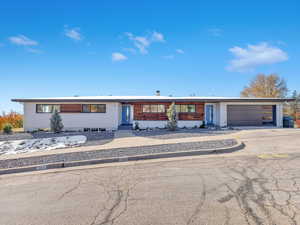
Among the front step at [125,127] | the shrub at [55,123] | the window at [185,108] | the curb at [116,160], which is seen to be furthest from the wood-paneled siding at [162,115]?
the curb at [116,160]

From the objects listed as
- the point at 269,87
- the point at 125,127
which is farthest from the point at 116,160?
the point at 269,87

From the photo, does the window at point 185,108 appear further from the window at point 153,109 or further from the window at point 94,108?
the window at point 94,108

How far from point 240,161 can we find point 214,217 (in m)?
3.74

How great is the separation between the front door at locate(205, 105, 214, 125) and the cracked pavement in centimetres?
1069

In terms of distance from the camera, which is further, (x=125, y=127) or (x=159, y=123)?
(x=125, y=127)

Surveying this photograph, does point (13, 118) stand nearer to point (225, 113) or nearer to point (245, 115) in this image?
point (225, 113)

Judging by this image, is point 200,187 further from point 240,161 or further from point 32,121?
point 32,121

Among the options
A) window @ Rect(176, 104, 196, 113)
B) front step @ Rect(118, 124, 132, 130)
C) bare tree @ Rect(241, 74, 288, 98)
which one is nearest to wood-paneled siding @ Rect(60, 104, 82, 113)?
front step @ Rect(118, 124, 132, 130)

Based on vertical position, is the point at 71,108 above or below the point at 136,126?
above

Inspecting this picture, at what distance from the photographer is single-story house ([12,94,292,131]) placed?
48.8ft

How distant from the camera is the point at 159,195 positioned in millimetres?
3463

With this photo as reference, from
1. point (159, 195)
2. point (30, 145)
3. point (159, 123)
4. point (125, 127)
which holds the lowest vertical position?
point (30, 145)

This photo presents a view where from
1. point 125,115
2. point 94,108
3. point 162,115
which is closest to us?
point 94,108

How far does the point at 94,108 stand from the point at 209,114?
10.6 metres
